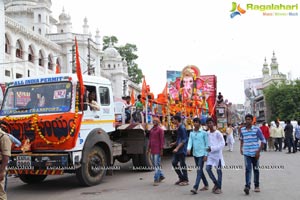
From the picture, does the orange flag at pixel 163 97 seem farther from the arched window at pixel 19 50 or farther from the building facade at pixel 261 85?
the building facade at pixel 261 85

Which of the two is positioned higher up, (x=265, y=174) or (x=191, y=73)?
(x=191, y=73)

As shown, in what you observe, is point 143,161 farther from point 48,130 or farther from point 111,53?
point 111,53

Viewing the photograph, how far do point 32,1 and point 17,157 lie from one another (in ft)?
165

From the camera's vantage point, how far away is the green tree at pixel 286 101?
50.2 metres

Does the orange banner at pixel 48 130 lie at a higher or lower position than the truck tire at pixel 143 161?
higher

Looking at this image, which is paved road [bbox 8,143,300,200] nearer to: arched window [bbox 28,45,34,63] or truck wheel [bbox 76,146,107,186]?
truck wheel [bbox 76,146,107,186]

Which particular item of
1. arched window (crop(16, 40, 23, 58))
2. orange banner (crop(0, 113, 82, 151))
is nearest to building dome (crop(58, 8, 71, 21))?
arched window (crop(16, 40, 23, 58))

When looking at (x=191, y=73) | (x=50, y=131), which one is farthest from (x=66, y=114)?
(x=191, y=73)

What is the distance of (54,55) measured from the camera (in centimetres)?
4222

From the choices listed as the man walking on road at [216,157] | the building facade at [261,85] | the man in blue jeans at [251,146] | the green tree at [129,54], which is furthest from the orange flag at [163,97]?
the building facade at [261,85]

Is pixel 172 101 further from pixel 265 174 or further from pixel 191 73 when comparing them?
pixel 191 73

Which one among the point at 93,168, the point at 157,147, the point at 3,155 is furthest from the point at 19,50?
the point at 3,155

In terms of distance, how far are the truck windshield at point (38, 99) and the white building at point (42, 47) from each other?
20431mm

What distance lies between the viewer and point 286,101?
50844 mm
